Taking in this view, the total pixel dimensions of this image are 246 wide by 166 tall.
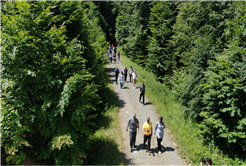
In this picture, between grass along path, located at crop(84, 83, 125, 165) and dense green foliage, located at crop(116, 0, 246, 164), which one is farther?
grass along path, located at crop(84, 83, 125, 165)

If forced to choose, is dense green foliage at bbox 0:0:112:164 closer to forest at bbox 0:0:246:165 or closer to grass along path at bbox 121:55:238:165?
forest at bbox 0:0:246:165

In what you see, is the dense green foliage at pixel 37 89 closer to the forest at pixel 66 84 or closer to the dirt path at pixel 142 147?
the forest at pixel 66 84

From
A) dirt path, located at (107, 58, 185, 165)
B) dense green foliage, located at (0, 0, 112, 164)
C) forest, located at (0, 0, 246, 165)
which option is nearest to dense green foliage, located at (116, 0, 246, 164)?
forest, located at (0, 0, 246, 165)

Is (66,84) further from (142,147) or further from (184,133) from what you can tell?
(184,133)

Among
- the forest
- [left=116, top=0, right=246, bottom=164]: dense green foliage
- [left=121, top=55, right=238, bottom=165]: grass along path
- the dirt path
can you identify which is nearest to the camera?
the forest

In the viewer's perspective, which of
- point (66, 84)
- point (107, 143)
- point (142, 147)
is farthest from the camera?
point (107, 143)

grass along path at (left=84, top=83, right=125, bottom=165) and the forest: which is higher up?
the forest

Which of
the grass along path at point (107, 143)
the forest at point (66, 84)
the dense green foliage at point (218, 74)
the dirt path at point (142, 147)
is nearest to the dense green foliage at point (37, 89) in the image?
the forest at point (66, 84)

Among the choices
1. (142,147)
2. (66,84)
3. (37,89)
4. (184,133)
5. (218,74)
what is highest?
(218,74)

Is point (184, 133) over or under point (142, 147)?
over

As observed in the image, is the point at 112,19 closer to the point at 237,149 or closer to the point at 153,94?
the point at 153,94

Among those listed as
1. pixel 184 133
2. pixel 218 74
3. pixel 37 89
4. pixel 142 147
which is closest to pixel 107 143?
pixel 142 147

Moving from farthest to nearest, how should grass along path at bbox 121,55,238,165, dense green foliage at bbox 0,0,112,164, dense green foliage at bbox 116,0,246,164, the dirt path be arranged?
1. grass along path at bbox 121,55,238,165
2. the dirt path
3. dense green foliage at bbox 116,0,246,164
4. dense green foliage at bbox 0,0,112,164

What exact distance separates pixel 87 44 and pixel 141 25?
1613 centimetres
